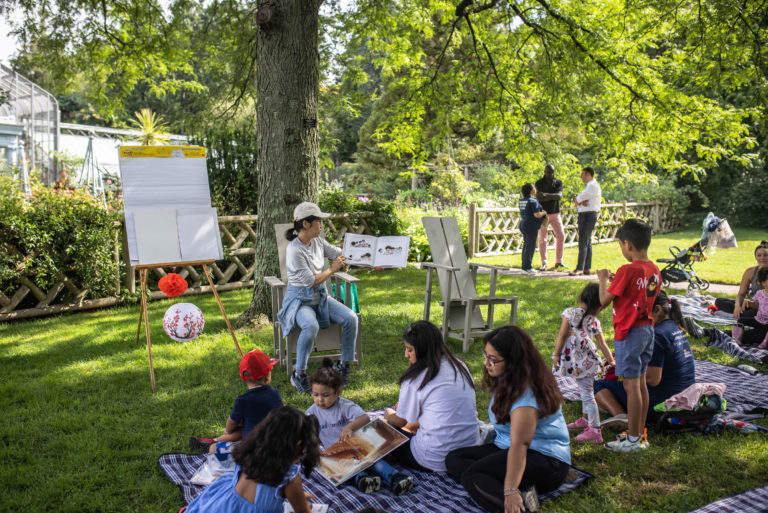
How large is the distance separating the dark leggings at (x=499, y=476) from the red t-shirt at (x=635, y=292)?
3.14 feet

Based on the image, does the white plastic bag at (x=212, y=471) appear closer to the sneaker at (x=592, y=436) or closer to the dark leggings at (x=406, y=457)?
the dark leggings at (x=406, y=457)

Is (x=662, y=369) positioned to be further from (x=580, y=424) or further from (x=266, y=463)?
(x=266, y=463)

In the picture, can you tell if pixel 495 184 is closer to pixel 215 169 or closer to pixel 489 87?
pixel 489 87

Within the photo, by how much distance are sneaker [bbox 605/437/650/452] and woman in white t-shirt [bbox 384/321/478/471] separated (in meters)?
0.95

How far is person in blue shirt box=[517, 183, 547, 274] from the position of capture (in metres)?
9.51

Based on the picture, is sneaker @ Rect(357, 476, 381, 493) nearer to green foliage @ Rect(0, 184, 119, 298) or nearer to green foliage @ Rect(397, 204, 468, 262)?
green foliage @ Rect(0, 184, 119, 298)

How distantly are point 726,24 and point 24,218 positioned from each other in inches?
313

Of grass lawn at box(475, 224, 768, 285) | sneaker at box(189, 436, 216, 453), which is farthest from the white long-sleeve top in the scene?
A: sneaker at box(189, 436, 216, 453)

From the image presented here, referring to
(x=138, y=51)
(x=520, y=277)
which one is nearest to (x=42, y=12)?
(x=138, y=51)

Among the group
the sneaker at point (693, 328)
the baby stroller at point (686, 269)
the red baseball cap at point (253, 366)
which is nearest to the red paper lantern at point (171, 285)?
the red baseball cap at point (253, 366)

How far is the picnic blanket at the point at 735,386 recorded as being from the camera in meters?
3.93

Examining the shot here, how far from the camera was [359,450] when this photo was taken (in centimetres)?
296

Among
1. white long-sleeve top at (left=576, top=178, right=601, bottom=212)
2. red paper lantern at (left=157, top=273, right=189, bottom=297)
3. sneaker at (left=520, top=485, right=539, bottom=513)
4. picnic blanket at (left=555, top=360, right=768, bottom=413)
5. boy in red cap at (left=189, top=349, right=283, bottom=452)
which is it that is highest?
white long-sleeve top at (left=576, top=178, right=601, bottom=212)

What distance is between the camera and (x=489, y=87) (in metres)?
9.20
